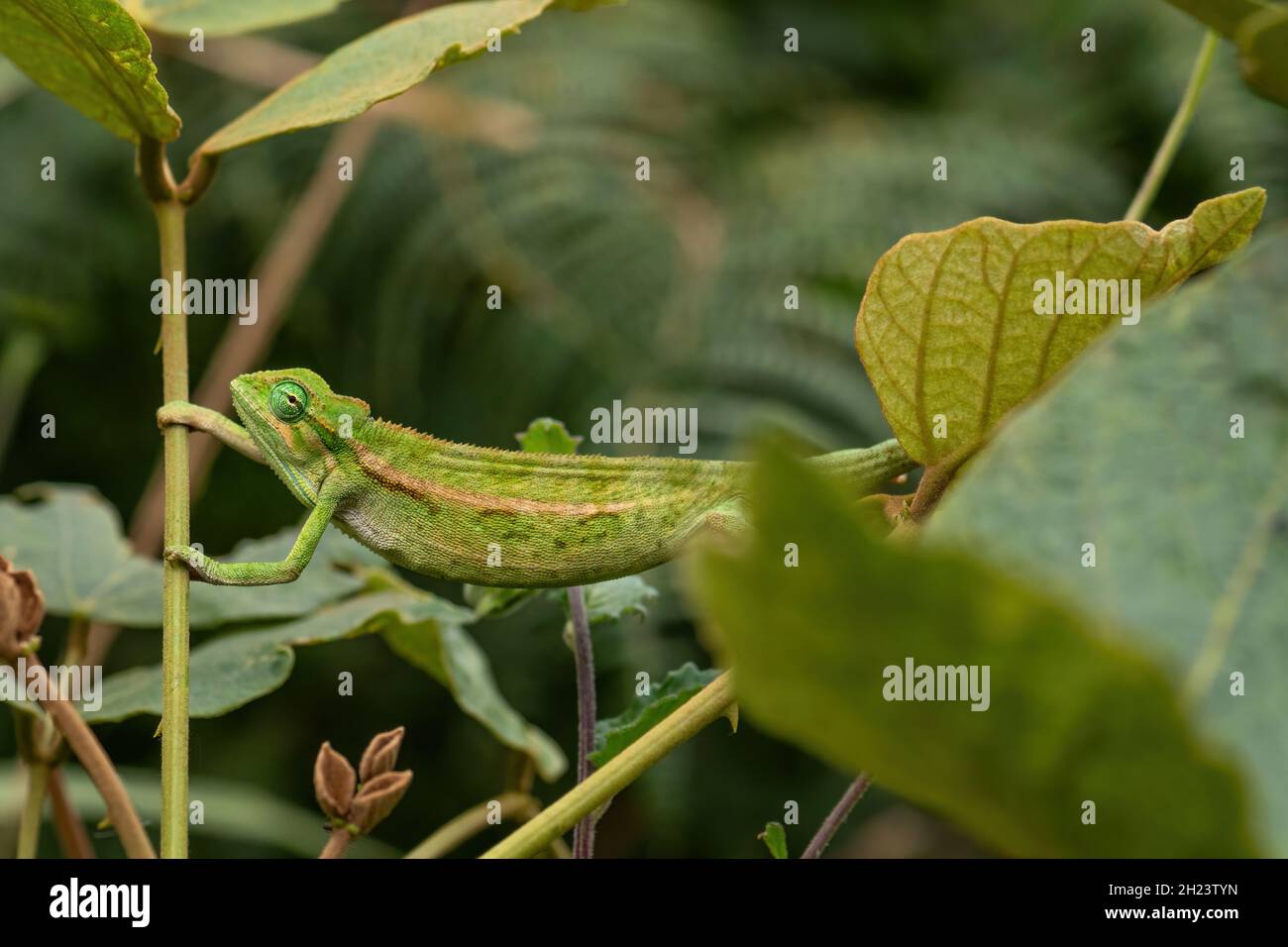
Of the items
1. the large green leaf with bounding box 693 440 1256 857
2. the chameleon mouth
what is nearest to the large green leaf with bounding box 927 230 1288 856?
the large green leaf with bounding box 693 440 1256 857

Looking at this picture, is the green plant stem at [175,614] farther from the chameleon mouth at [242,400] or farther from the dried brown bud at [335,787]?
the chameleon mouth at [242,400]

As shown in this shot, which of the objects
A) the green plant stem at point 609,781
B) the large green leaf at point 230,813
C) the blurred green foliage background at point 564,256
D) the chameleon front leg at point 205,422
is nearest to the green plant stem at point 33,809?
the chameleon front leg at point 205,422

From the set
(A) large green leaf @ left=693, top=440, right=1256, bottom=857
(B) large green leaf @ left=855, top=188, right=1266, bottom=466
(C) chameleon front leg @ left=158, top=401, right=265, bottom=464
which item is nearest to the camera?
(A) large green leaf @ left=693, top=440, right=1256, bottom=857

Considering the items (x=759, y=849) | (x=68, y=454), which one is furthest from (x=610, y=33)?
(x=759, y=849)

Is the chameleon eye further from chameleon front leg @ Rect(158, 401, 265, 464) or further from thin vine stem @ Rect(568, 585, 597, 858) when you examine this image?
thin vine stem @ Rect(568, 585, 597, 858)

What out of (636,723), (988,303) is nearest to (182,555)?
(636,723)

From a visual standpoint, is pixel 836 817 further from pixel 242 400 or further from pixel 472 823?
pixel 242 400
